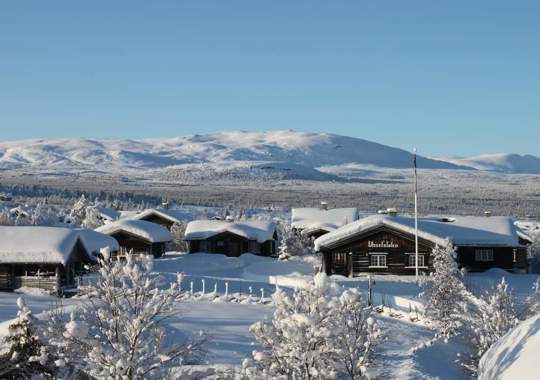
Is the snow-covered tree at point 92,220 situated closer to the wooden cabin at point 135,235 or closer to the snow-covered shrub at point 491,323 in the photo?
the wooden cabin at point 135,235

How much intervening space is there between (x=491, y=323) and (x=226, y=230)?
43128 mm

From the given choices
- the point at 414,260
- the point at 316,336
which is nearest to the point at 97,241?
the point at 414,260

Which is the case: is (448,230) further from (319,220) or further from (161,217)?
(161,217)

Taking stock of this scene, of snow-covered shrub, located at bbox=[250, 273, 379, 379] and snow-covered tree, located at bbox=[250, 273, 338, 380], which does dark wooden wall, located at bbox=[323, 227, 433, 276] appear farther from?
snow-covered tree, located at bbox=[250, 273, 338, 380]

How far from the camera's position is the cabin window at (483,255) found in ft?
159

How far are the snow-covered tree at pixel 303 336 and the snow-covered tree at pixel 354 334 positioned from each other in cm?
38

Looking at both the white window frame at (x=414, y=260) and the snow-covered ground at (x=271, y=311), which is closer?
the snow-covered ground at (x=271, y=311)

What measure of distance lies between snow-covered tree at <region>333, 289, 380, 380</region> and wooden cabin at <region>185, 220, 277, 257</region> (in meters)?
47.9

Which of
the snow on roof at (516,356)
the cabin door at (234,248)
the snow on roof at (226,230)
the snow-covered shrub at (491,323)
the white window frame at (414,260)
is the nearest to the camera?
the snow on roof at (516,356)

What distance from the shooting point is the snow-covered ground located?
24281 mm

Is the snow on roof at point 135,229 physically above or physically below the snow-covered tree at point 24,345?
above

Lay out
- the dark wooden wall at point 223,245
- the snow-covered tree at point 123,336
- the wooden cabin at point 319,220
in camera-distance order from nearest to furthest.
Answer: the snow-covered tree at point 123,336
the dark wooden wall at point 223,245
the wooden cabin at point 319,220

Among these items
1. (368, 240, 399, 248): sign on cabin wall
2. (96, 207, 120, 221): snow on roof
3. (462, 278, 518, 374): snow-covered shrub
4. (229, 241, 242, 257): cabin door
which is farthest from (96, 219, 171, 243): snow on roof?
(462, 278, 518, 374): snow-covered shrub

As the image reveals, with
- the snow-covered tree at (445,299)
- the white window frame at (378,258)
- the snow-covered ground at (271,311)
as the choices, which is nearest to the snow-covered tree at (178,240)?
the snow-covered ground at (271,311)
